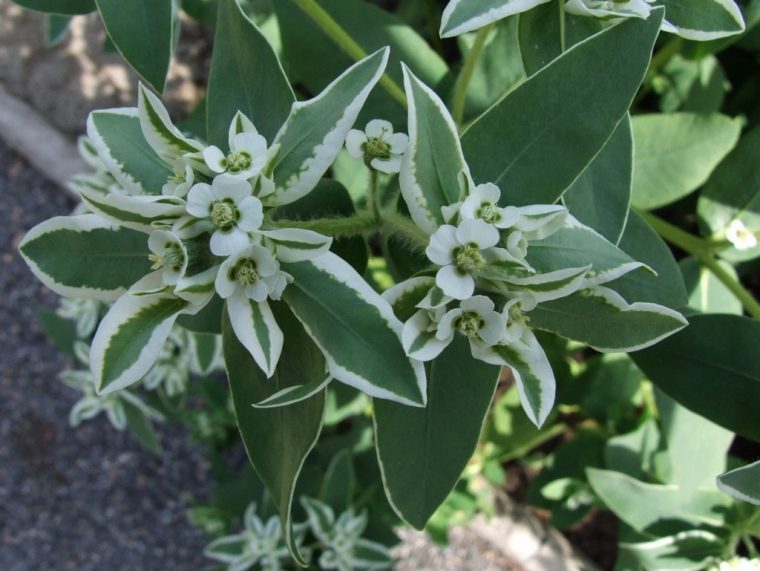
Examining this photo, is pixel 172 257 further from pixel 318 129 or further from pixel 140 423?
pixel 140 423

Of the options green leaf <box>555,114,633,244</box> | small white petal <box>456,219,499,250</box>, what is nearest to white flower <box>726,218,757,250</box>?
green leaf <box>555,114,633,244</box>

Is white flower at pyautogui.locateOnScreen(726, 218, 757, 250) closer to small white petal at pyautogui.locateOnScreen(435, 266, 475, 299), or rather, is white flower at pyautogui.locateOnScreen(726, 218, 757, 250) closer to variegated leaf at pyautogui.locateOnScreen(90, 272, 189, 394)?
small white petal at pyautogui.locateOnScreen(435, 266, 475, 299)

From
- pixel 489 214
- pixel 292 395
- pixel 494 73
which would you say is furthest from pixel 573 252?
pixel 494 73

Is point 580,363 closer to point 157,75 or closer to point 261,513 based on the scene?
point 261,513

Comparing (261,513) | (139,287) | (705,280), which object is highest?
(139,287)

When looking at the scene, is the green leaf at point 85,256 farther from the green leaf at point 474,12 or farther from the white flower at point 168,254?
the green leaf at point 474,12

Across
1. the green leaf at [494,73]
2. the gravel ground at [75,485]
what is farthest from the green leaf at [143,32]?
the gravel ground at [75,485]

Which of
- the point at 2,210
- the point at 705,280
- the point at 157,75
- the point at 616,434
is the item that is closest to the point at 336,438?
the point at 616,434
